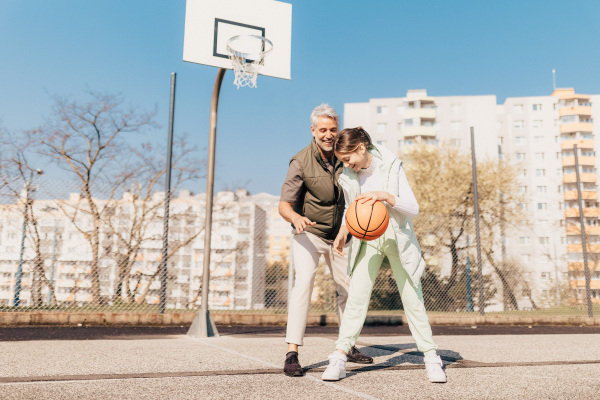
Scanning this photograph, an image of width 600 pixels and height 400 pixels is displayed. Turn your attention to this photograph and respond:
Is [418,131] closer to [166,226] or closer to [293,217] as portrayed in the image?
[166,226]

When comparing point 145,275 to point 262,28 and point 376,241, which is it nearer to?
point 262,28

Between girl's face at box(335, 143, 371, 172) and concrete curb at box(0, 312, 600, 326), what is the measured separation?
5702mm

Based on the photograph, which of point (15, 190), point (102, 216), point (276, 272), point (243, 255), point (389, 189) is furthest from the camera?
point (243, 255)

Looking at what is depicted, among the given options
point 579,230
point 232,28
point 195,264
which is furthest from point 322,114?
point 579,230

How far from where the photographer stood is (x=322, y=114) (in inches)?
137

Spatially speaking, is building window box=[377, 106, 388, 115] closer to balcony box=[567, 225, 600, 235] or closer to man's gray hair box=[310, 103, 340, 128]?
balcony box=[567, 225, 600, 235]

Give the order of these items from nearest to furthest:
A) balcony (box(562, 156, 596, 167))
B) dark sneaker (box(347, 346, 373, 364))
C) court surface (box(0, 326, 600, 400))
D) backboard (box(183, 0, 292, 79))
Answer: court surface (box(0, 326, 600, 400)), dark sneaker (box(347, 346, 373, 364)), backboard (box(183, 0, 292, 79)), balcony (box(562, 156, 596, 167))

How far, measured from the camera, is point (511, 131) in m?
65.1

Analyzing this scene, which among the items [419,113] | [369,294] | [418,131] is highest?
[419,113]

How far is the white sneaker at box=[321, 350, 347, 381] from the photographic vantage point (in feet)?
9.48

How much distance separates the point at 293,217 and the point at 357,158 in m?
Result: 0.61

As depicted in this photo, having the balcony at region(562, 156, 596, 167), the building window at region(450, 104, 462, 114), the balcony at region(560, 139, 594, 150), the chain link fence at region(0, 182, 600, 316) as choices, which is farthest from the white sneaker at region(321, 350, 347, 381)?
the balcony at region(560, 139, 594, 150)

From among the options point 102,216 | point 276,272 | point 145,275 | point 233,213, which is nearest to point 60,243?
point 102,216

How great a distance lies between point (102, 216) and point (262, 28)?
381 cm
